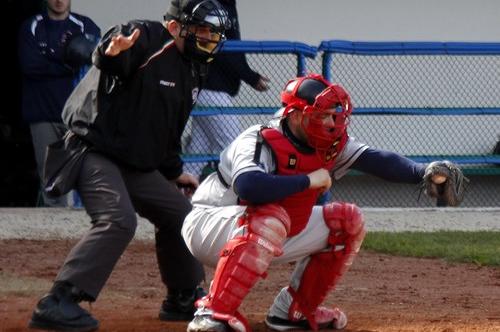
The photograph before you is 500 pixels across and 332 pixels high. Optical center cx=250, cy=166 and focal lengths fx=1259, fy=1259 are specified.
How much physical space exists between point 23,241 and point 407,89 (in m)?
3.96

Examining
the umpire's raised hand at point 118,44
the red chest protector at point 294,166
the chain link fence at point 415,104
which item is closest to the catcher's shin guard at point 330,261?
the red chest protector at point 294,166

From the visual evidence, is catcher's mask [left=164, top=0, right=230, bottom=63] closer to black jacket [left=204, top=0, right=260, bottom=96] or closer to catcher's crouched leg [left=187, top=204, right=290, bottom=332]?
catcher's crouched leg [left=187, top=204, right=290, bottom=332]

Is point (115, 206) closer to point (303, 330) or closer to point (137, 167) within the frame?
point (137, 167)

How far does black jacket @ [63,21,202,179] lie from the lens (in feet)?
19.1

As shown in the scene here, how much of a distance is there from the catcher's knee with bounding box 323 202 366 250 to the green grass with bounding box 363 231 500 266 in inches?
129

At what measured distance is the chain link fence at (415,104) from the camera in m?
10.6

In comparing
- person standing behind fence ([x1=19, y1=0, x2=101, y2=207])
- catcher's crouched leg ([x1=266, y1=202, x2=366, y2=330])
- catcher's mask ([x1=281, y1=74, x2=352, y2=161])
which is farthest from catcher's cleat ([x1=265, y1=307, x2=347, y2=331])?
person standing behind fence ([x1=19, y1=0, x2=101, y2=207])

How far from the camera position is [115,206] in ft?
18.9

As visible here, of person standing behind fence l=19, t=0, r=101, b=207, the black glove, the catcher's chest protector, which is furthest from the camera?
person standing behind fence l=19, t=0, r=101, b=207

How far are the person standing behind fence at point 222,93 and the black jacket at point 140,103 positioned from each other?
4086mm

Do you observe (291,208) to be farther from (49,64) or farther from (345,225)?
(49,64)

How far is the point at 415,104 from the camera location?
37.8ft

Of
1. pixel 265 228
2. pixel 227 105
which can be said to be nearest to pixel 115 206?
pixel 265 228

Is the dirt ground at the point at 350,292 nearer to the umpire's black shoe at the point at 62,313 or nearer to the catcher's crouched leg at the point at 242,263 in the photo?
the umpire's black shoe at the point at 62,313
